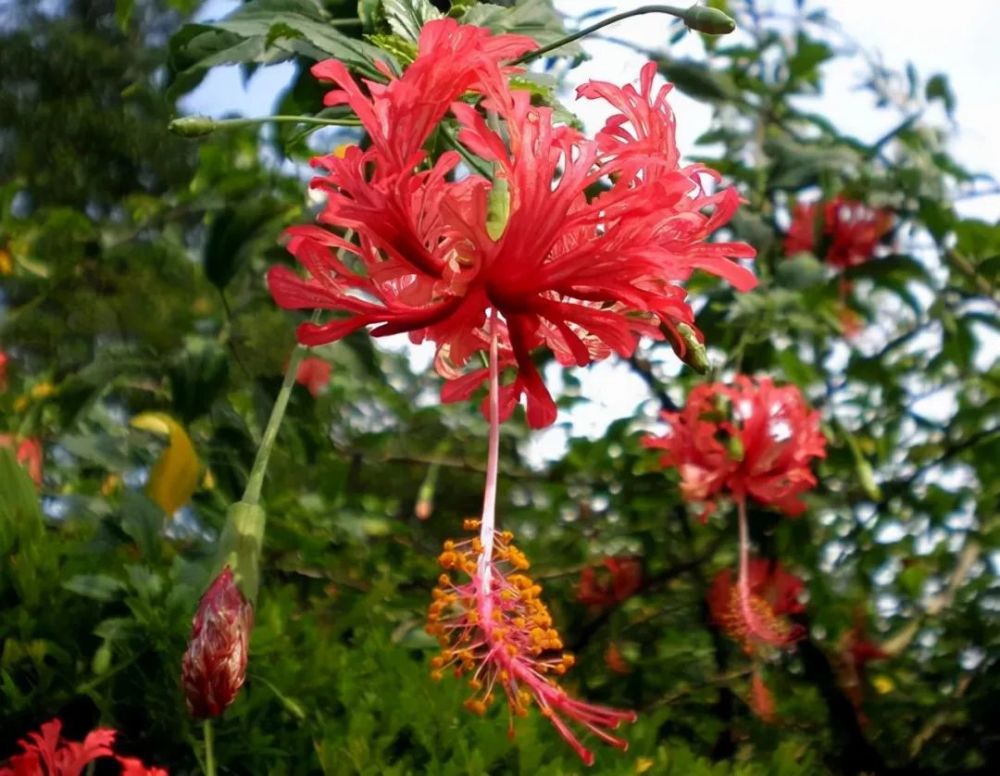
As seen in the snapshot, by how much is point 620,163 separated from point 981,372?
146 centimetres

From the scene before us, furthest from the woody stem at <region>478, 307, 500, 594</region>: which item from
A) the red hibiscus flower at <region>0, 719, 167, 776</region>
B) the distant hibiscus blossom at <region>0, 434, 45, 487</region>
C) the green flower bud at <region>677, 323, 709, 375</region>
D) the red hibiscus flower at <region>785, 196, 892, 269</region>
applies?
the red hibiscus flower at <region>785, 196, 892, 269</region>

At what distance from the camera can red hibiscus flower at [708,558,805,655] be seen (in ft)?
5.05

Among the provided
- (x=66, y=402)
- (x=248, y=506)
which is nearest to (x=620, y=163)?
(x=248, y=506)

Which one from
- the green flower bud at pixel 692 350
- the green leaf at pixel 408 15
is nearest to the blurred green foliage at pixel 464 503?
the green leaf at pixel 408 15

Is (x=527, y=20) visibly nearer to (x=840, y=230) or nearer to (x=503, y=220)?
(x=503, y=220)

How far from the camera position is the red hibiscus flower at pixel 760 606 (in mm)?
1538

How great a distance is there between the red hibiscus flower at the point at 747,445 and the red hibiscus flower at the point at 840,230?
1.12 feet

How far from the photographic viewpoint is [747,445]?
1638mm

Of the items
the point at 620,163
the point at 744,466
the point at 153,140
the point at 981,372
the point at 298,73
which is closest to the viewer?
the point at 620,163

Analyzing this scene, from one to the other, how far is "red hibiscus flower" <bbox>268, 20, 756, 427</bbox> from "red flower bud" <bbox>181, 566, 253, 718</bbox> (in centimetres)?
19

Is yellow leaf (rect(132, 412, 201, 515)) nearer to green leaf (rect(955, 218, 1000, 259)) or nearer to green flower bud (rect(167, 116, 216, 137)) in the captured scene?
green flower bud (rect(167, 116, 216, 137))

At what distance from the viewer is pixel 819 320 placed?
1787 millimetres

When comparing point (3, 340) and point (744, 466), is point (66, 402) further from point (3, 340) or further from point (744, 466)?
point (3, 340)

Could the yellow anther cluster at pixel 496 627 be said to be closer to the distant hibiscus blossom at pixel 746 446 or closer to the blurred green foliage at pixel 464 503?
the blurred green foliage at pixel 464 503
